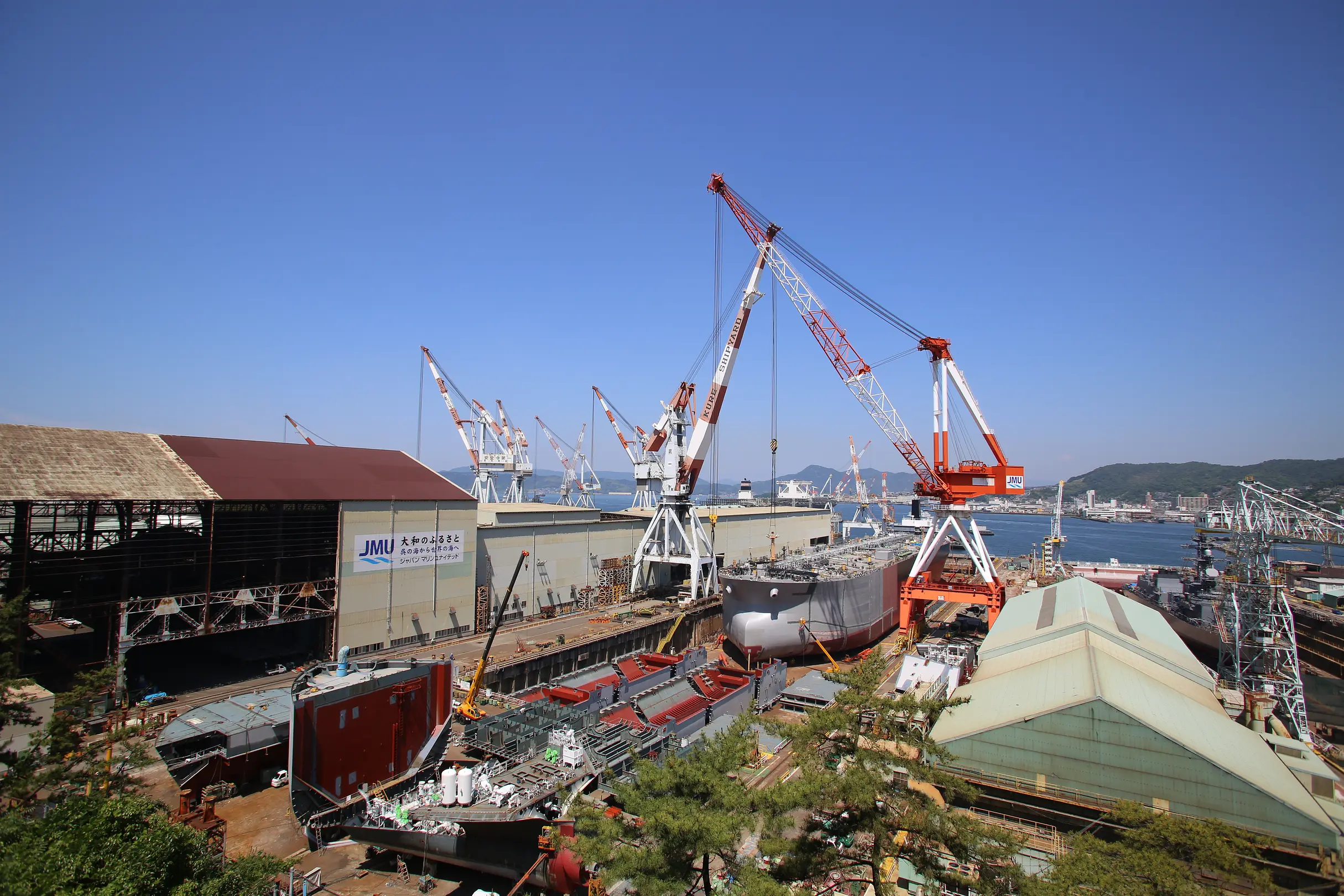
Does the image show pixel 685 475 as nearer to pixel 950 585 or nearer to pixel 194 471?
pixel 950 585

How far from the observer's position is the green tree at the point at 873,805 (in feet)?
28.1

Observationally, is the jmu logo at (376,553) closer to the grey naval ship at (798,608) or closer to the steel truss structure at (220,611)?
the steel truss structure at (220,611)

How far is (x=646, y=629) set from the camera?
33688 mm

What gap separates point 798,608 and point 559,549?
13.9 metres

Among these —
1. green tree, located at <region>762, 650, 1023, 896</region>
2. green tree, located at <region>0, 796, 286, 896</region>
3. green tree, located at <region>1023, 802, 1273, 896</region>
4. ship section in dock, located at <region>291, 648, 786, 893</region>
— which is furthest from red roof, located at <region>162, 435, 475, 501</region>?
green tree, located at <region>1023, 802, 1273, 896</region>

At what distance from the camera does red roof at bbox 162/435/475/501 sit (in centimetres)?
2412

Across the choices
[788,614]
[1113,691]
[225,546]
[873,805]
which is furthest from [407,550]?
[1113,691]

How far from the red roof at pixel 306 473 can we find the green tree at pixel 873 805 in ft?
72.6

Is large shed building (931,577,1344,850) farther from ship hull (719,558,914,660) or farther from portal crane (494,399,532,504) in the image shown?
portal crane (494,399,532,504)

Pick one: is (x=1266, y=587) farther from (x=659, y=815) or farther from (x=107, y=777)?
(x=107, y=777)

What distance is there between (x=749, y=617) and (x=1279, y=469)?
204 meters

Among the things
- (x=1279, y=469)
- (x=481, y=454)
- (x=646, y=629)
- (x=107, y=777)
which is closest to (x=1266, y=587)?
(x=646, y=629)

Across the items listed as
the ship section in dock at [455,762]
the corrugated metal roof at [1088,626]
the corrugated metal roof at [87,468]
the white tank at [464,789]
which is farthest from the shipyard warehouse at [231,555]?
the corrugated metal roof at [1088,626]

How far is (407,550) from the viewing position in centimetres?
2802
